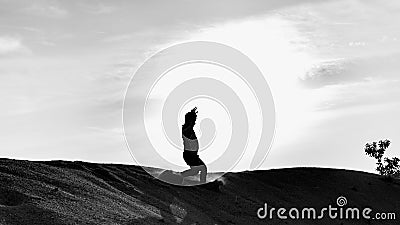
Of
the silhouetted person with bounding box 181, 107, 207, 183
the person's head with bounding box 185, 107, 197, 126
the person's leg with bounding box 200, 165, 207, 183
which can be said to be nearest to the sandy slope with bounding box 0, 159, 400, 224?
the person's leg with bounding box 200, 165, 207, 183

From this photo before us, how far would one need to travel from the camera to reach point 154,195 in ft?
73.9

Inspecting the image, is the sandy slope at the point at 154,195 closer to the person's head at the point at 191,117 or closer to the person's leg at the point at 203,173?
the person's leg at the point at 203,173

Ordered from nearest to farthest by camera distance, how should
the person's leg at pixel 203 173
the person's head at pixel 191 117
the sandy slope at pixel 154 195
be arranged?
1. the sandy slope at pixel 154 195
2. the person's head at pixel 191 117
3. the person's leg at pixel 203 173

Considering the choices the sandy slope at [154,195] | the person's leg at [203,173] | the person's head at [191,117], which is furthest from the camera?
the person's leg at [203,173]

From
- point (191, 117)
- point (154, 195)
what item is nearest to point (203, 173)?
point (154, 195)

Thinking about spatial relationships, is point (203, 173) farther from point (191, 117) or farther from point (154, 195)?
point (191, 117)

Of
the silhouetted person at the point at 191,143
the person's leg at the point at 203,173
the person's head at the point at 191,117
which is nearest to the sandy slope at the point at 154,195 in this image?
the person's leg at the point at 203,173

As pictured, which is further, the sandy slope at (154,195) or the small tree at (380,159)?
the small tree at (380,159)

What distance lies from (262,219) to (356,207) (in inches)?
310

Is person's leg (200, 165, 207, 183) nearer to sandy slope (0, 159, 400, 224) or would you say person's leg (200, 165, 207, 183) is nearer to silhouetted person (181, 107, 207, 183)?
silhouetted person (181, 107, 207, 183)

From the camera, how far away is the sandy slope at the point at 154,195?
56.9 ft

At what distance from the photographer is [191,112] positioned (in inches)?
851

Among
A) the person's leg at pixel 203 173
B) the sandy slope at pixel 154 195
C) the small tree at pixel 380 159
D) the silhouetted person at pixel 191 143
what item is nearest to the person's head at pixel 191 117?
the silhouetted person at pixel 191 143

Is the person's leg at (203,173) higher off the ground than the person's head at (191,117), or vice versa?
the person's head at (191,117)
